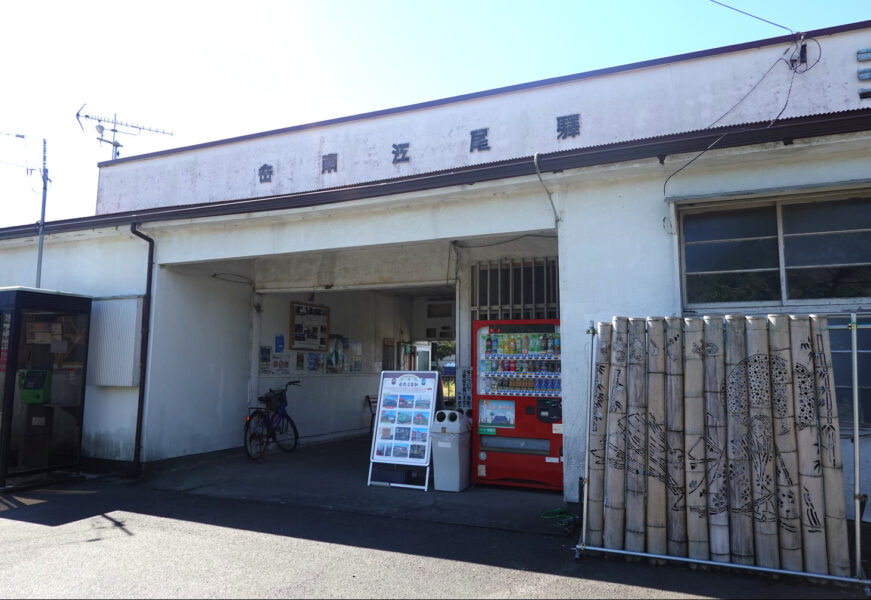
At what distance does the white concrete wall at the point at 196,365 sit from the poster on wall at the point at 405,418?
10.6 ft

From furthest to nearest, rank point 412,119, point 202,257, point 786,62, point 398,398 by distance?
point 412,119 → point 786,62 → point 202,257 → point 398,398

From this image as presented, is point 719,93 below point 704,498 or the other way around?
the other way around

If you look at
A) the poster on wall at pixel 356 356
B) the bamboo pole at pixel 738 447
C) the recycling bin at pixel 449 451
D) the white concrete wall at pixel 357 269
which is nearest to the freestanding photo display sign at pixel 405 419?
the recycling bin at pixel 449 451

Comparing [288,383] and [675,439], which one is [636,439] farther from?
[288,383]

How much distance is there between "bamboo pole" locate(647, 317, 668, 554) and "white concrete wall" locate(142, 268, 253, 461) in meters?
6.99

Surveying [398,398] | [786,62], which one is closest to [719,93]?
[786,62]

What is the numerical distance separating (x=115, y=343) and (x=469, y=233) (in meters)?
5.55

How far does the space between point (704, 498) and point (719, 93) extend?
7.36 meters

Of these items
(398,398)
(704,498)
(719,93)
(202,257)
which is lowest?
(704,498)

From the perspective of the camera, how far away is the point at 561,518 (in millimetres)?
5914

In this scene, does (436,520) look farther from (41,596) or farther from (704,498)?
(41,596)

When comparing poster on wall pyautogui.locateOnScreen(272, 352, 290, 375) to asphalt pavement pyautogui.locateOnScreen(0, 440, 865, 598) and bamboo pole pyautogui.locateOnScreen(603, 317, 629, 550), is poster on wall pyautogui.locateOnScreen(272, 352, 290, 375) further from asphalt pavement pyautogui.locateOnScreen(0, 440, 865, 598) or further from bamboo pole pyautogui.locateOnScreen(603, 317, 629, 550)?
bamboo pole pyautogui.locateOnScreen(603, 317, 629, 550)

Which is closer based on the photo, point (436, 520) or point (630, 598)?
point (630, 598)

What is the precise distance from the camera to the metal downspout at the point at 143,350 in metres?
8.35
